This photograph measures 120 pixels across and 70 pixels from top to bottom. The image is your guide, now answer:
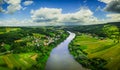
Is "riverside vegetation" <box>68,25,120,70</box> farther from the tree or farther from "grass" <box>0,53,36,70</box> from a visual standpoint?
"grass" <box>0,53,36,70</box>

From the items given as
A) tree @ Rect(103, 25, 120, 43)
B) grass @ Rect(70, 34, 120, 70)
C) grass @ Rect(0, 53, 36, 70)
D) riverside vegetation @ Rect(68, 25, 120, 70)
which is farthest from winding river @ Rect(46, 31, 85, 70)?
tree @ Rect(103, 25, 120, 43)

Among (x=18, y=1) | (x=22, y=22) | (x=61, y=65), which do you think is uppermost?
(x=18, y=1)

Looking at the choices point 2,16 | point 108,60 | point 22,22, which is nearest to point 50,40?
point 22,22

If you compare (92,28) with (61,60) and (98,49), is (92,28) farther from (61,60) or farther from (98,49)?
(61,60)

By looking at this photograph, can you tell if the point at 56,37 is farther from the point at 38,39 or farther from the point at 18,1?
the point at 18,1

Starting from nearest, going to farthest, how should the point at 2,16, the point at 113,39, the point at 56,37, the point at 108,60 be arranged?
the point at 108,60 → the point at 113,39 → the point at 2,16 → the point at 56,37

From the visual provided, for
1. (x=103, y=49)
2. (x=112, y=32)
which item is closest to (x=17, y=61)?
(x=103, y=49)

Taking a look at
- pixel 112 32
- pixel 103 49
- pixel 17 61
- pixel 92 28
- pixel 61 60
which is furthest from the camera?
pixel 92 28
